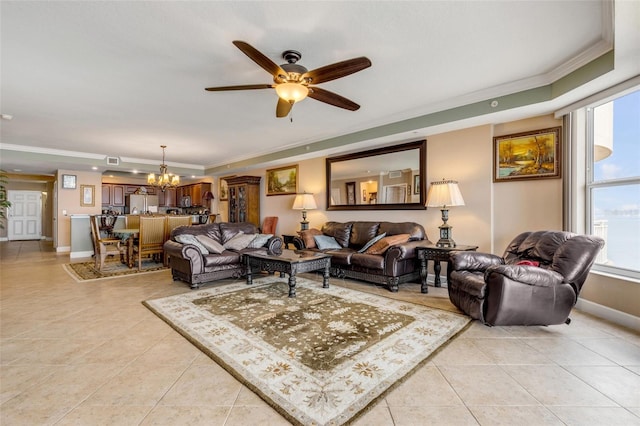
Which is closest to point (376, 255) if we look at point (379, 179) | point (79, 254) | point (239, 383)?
point (379, 179)

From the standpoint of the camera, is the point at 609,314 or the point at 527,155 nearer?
Answer: the point at 609,314

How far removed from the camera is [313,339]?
8.29 ft

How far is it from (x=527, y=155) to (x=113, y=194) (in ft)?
38.2

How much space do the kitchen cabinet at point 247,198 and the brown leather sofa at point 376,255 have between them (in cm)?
294

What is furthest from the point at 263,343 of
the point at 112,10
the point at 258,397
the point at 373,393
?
the point at 112,10

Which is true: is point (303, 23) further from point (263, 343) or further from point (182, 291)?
point (182, 291)

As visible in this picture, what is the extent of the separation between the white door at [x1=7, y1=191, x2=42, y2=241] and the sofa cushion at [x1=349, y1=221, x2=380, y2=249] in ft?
42.3

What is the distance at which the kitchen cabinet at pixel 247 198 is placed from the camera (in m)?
7.96

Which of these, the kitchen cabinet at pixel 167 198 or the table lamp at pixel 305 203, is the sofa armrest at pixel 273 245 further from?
the kitchen cabinet at pixel 167 198

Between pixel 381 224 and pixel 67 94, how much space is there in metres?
4.63

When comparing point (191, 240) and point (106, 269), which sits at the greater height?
point (191, 240)

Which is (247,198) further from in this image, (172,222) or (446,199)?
(446,199)

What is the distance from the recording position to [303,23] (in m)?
2.27

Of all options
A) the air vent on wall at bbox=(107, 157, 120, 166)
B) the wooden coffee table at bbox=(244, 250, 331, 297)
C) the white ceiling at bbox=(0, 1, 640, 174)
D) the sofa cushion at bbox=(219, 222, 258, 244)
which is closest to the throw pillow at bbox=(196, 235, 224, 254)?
the wooden coffee table at bbox=(244, 250, 331, 297)
